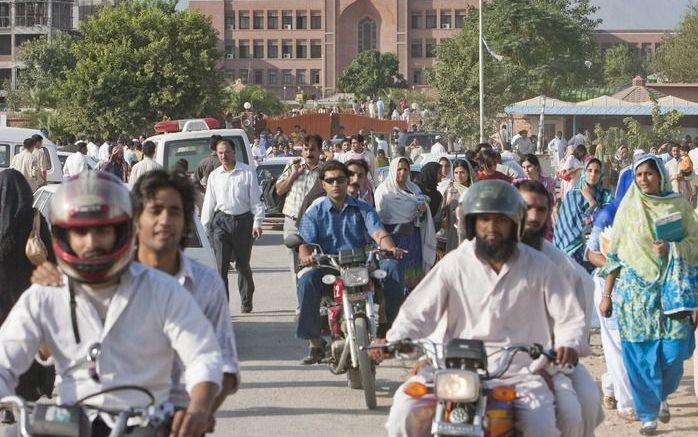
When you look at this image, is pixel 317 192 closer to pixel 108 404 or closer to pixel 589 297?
pixel 589 297

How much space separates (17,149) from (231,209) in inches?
423

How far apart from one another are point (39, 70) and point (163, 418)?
292 ft

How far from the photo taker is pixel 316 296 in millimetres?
11297

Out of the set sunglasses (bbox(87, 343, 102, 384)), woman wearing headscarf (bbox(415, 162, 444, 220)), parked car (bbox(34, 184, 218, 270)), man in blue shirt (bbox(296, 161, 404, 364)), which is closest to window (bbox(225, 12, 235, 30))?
woman wearing headscarf (bbox(415, 162, 444, 220))

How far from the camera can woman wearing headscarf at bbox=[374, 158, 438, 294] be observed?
46.7ft

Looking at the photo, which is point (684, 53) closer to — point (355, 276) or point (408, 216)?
point (408, 216)

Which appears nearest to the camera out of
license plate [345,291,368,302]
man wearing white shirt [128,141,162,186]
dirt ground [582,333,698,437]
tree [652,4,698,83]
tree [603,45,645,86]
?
Result: dirt ground [582,333,698,437]

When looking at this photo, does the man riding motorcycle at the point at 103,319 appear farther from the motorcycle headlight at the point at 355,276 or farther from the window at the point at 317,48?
the window at the point at 317,48

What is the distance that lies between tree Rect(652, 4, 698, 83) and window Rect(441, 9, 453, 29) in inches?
1634

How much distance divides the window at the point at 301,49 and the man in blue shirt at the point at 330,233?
13941 centimetres

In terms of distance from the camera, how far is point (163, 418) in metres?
4.79

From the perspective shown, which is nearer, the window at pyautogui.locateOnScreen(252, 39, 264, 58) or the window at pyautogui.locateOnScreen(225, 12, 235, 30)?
the window at pyautogui.locateOnScreen(225, 12, 235, 30)

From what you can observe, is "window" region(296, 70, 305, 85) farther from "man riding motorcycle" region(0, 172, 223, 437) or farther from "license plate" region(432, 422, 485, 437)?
"man riding motorcycle" region(0, 172, 223, 437)

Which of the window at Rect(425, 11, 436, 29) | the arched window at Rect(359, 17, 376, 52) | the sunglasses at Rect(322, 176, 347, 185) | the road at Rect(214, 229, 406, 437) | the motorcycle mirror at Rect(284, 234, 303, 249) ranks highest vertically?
the window at Rect(425, 11, 436, 29)
